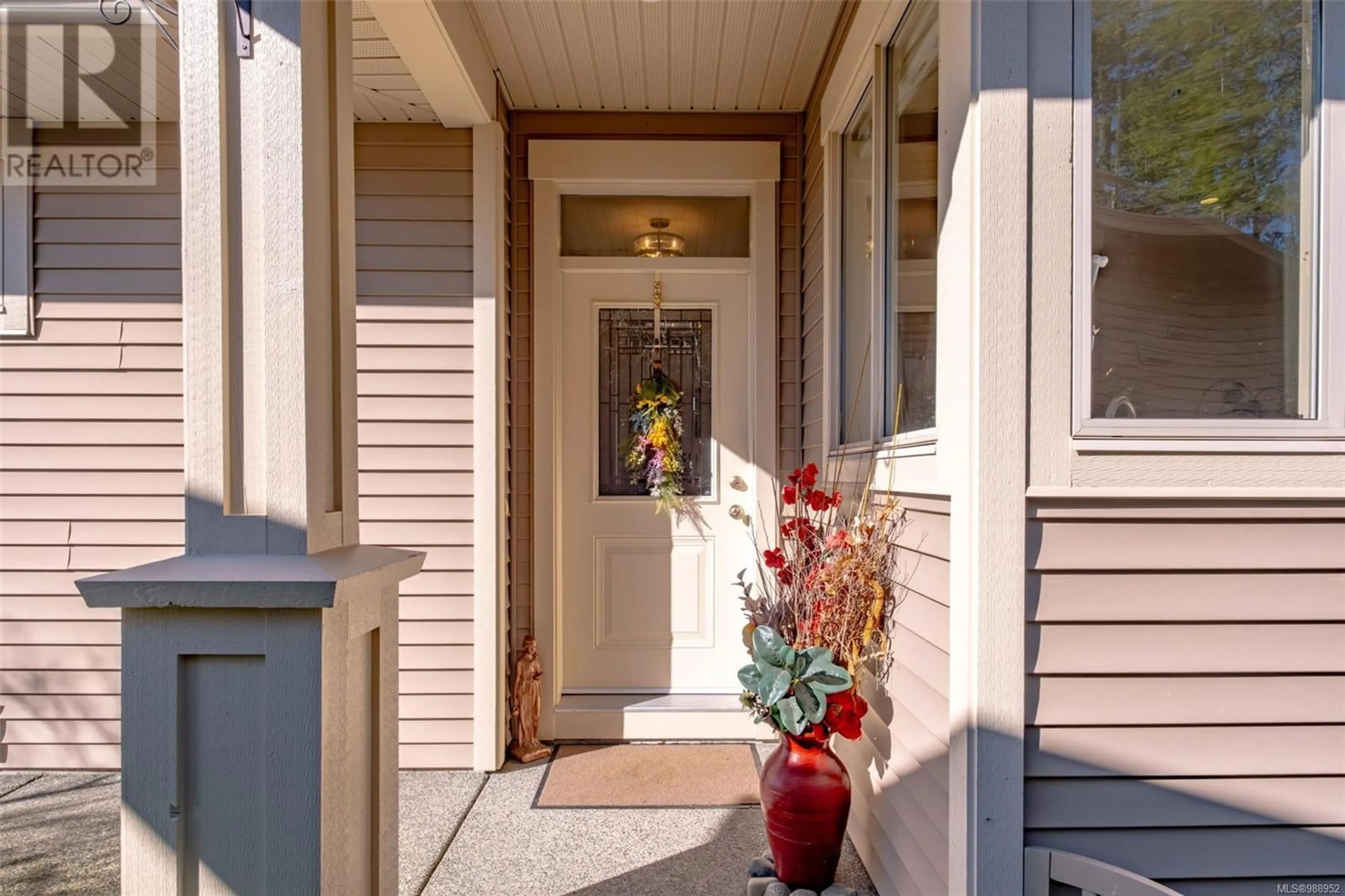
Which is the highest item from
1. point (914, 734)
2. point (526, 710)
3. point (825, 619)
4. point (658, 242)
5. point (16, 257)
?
point (658, 242)

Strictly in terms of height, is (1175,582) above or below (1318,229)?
below

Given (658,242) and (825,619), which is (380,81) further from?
(825,619)

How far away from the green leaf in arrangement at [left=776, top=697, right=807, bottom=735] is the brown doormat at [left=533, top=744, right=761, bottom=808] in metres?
0.77

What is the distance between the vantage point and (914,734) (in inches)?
70.5

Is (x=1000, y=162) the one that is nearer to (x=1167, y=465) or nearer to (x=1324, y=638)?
(x=1167, y=465)

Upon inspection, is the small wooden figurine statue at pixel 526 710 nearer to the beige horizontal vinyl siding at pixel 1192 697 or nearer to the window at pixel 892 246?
the window at pixel 892 246

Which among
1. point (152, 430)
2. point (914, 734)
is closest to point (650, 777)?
point (914, 734)

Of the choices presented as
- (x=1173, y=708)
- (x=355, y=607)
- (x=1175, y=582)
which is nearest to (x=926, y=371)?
(x=1175, y=582)

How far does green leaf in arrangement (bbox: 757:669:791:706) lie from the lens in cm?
186

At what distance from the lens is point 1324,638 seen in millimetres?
1493

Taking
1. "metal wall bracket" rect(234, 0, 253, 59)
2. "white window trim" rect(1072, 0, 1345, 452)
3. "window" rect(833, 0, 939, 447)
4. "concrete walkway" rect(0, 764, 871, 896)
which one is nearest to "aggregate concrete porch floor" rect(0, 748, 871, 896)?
"concrete walkway" rect(0, 764, 871, 896)

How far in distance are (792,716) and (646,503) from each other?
146 cm

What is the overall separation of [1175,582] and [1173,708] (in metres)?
0.25

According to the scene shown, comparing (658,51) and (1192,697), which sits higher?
(658,51)
